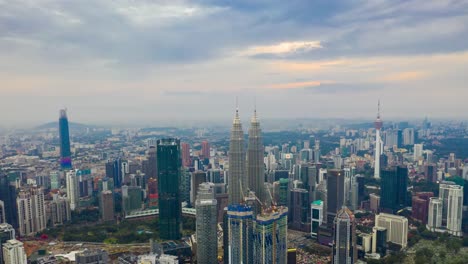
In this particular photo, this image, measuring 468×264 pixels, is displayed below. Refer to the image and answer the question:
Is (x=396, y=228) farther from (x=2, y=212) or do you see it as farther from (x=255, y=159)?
(x=2, y=212)

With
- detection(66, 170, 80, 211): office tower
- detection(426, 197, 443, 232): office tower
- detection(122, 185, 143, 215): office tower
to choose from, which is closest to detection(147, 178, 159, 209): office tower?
detection(122, 185, 143, 215): office tower

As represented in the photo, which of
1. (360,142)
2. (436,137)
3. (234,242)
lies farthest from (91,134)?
(436,137)

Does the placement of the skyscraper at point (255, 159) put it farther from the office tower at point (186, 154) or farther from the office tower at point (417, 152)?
the office tower at point (417, 152)

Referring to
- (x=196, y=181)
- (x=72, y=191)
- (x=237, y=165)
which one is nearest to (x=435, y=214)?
(x=237, y=165)

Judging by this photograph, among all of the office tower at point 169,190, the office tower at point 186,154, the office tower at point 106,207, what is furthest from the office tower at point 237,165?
the office tower at point 186,154

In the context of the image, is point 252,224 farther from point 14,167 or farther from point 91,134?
point 91,134

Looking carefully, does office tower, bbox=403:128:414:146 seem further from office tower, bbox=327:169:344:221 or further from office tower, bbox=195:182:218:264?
office tower, bbox=195:182:218:264
